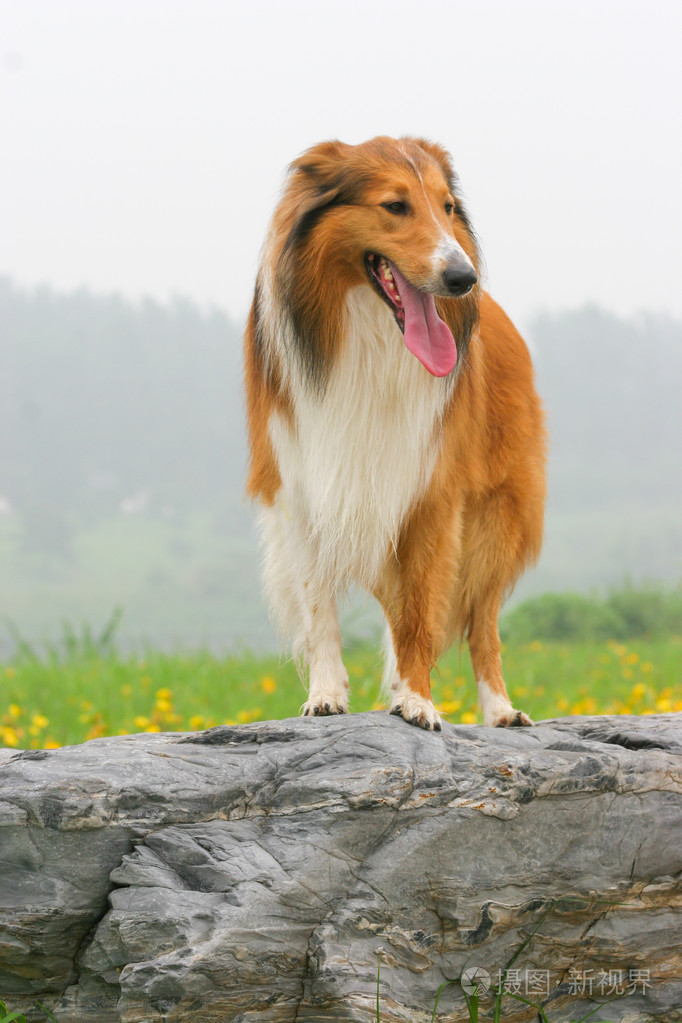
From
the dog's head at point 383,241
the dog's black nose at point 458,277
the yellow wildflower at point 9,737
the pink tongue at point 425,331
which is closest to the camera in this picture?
the dog's black nose at point 458,277

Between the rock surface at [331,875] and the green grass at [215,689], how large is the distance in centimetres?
242

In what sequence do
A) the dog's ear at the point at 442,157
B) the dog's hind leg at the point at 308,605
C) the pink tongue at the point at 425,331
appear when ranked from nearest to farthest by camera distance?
the pink tongue at the point at 425,331 → the dog's ear at the point at 442,157 → the dog's hind leg at the point at 308,605

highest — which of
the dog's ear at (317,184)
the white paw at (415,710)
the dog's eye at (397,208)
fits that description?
the dog's ear at (317,184)

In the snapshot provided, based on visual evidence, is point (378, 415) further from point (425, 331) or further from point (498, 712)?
→ point (498, 712)

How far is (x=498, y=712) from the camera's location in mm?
4430

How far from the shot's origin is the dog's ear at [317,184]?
3.74m

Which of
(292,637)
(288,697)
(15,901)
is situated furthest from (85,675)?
(15,901)

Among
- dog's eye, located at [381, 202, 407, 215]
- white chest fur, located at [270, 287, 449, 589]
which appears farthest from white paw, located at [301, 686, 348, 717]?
dog's eye, located at [381, 202, 407, 215]

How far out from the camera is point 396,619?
4.09 meters

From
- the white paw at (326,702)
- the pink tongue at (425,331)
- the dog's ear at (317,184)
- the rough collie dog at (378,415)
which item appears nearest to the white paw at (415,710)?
the rough collie dog at (378,415)

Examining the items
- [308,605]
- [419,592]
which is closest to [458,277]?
[419,592]

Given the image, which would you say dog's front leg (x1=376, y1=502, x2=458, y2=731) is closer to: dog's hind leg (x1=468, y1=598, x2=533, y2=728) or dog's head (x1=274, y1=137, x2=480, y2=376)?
dog's hind leg (x1=468, y1=598, x2=533, y2=728)

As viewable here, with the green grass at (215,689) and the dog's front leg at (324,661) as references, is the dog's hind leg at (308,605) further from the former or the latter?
the green grass at (215,689)

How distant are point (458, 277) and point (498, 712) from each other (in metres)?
1.99
